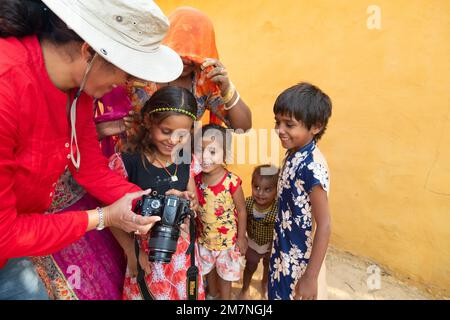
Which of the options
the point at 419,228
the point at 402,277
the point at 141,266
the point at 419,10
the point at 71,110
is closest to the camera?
the point at 71,110

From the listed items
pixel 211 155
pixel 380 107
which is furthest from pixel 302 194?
pixel 380 107

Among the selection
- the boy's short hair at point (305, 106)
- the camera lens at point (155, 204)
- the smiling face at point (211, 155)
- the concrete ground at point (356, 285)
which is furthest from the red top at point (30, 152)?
the concrete ground at point (356, 285)

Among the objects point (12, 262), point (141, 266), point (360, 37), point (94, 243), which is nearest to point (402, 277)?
point (360, 37)

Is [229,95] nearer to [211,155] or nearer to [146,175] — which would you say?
[211,155]

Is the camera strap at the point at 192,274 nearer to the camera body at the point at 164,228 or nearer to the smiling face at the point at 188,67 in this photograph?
the camera body at the point at 164,228

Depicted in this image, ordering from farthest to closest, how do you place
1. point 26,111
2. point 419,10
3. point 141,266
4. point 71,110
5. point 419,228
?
1. point 419,228
2. point 419,10
3. point 141,266
4. point 71,110
5. point 26,111

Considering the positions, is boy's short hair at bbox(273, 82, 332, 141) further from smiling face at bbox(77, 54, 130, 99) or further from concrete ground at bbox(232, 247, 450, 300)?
concrete ground at bbox(232, 247, 450, 300)

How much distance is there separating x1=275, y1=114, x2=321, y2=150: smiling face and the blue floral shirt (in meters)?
0.04

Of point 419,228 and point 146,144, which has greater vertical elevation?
point 146,144

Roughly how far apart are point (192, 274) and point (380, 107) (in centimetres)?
198

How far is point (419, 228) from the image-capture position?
8.88ft

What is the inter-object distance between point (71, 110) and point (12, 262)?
0.68 metres

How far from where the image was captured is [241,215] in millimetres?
2189
